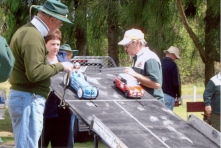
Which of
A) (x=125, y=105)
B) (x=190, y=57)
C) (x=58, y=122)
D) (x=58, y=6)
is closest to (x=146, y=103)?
(x=125, y=105)

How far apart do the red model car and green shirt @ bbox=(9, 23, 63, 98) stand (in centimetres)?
89

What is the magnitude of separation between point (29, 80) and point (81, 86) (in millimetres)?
747

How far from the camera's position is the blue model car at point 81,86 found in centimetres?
464

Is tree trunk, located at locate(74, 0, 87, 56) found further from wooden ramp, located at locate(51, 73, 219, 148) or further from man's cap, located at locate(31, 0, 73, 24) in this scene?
man's cap, located at locate(31, 0, 73, 24)

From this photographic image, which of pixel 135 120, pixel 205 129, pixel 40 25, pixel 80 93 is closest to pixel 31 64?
pixel 40 25

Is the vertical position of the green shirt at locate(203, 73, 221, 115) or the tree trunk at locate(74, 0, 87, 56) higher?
the tree trunk at locate(74, 0, 87, 56)

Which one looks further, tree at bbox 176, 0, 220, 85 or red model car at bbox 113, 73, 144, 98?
tree at bbox 176, 0, 220, 85

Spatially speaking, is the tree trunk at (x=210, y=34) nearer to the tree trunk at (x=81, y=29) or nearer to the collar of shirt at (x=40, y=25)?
the tree trunk at (x=81, y=29)

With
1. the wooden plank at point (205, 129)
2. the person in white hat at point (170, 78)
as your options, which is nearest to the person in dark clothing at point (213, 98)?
the person in white hat at point (170, 78)

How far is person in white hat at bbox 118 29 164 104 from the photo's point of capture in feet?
16.1

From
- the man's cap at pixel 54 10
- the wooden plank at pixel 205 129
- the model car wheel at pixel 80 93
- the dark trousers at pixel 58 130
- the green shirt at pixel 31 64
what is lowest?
the dark trousers at pixel 58 130

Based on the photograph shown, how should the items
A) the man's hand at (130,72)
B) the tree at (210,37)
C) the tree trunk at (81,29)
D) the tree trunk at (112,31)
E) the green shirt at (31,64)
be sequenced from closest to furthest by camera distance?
the green shirt at (31,64), the man's hand at (130,72), the tree at (210,37), the tree trunk at (112,31), the tree trunk at (81,29)

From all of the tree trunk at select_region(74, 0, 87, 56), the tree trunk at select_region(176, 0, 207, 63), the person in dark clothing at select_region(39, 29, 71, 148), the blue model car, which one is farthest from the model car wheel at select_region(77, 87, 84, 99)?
the tree trunk at select_region(74, 0, 87, 56)

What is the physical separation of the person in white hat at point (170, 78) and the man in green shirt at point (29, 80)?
133 inches
